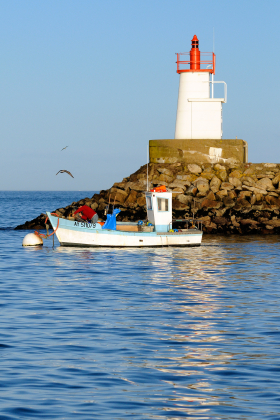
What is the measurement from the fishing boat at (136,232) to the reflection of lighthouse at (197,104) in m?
14.9

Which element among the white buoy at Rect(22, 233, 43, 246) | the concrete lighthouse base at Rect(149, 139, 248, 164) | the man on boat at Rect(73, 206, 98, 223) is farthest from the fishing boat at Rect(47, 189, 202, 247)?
the concrete lighthouse base at Rect(149, 139, 248, 164)

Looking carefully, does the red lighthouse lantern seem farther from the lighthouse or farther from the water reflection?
the water reflection

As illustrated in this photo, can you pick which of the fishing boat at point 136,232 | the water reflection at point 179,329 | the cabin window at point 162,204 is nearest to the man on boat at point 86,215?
the fishing boat at point 136,232

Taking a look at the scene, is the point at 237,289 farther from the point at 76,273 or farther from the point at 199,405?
the point at 199,405

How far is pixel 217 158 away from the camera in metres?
39.8

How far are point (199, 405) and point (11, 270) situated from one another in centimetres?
1400

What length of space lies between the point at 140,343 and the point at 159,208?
16139mm

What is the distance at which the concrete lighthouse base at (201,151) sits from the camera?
39.6 meters

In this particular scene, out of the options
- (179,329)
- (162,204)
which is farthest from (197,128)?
(179,329)

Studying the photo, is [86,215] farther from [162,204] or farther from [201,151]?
[201,151]

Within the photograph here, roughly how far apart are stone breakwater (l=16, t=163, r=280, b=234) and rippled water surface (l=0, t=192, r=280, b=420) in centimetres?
1441

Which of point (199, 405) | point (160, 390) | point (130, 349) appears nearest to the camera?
point (199, 405)

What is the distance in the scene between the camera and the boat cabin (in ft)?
85.5

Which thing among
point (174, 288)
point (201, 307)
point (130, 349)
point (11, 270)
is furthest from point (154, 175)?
point (130, 349)
